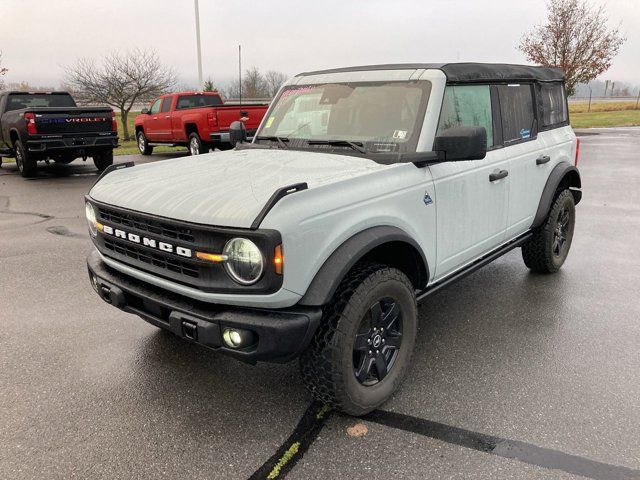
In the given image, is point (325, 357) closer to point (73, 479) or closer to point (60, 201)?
point (73, 479)

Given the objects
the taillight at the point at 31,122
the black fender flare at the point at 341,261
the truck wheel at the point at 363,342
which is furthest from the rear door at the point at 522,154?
the taillight at the point at 31,122

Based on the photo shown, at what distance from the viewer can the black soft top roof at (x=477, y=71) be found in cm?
342

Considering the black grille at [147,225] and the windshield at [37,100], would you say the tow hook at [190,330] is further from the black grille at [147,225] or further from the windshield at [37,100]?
the windshield at [37,100]

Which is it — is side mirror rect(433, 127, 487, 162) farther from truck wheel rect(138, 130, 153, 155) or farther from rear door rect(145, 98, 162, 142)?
truck wheel rect(138, 130, 153, 155)

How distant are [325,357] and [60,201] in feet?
26.8

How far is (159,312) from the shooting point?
2682 millimetres

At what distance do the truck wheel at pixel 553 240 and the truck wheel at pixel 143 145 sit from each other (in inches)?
566

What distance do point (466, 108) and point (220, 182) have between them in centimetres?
182

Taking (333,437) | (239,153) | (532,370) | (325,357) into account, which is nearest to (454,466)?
(333,437)

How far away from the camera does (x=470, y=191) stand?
3430 millimetres

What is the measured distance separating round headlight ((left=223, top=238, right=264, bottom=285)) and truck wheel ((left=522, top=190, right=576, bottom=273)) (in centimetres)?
331

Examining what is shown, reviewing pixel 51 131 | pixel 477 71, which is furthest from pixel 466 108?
pixel 51 131

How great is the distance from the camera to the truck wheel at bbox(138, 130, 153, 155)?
16759 millimetres

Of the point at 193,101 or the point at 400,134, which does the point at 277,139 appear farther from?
the point at 193,101
